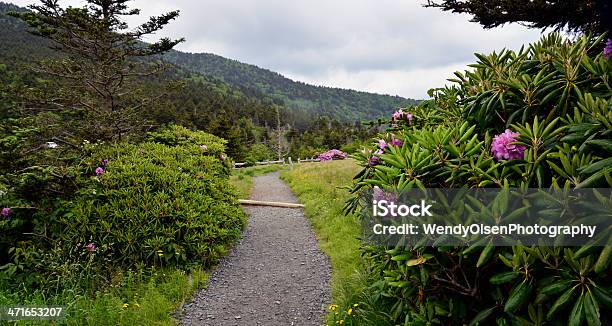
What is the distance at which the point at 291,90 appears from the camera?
17962cm

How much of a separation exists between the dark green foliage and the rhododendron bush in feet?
16.6

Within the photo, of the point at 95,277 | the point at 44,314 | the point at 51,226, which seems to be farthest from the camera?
the point at 51,226

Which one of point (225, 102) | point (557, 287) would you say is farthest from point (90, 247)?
point (225, 102)

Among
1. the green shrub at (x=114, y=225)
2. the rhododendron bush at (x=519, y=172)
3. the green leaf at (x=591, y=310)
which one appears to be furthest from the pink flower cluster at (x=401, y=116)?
the green shrub at (x=114, y=225)

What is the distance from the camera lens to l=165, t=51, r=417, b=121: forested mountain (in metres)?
165

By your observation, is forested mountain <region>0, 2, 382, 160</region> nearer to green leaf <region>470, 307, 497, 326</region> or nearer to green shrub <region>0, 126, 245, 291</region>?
green leaf <region>470, 307, 497, 326</region>

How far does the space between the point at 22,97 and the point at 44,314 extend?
8.50 meters

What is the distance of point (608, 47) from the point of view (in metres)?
1.94

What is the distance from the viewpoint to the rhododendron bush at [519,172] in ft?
4.98

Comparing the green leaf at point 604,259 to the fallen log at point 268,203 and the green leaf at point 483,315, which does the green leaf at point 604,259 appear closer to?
the green leaf at point 483,315

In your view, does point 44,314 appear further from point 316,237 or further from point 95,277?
point 316,237

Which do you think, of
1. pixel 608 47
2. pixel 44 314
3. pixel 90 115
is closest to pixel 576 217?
pixel 608 47

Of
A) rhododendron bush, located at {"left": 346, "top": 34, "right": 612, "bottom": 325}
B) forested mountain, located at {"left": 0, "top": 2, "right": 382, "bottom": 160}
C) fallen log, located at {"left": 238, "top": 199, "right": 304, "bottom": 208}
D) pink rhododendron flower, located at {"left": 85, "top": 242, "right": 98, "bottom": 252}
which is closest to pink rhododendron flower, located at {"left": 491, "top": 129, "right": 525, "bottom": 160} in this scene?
rhododendron bush, located at {"left": 346, "top": 34, "right": 612, "bottom": 325}

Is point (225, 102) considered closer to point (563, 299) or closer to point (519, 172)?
point (519, 172)
